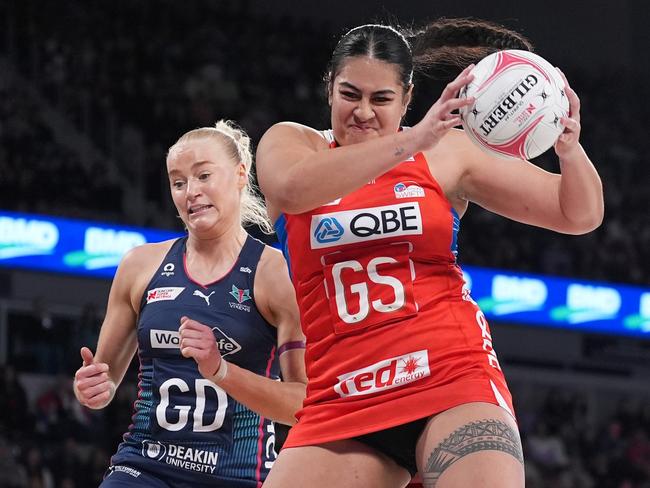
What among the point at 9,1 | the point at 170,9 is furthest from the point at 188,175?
the point at 170,9

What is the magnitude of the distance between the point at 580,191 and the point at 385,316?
0.67m

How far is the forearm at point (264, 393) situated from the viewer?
3631 mm

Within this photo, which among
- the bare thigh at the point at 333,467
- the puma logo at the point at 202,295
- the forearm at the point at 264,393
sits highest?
the puma logo at the point at 202,295

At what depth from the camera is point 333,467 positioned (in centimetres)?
308

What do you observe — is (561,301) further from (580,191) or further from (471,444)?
(471,444)

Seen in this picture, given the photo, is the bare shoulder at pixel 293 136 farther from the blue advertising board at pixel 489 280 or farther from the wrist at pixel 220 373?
the blue advertising board at pixel 489 280

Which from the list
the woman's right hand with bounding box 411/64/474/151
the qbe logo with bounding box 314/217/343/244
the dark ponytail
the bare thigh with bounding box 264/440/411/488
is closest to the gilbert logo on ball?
the woman's right hand with bounding box 411/64/474/151

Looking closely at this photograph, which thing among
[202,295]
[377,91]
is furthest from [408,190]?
[202,295]

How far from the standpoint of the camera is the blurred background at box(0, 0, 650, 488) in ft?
41.1

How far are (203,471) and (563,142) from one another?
5.55ft

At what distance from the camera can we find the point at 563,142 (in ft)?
10.1

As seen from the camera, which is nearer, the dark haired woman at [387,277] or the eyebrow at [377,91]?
the dark haired woman at [387,277]

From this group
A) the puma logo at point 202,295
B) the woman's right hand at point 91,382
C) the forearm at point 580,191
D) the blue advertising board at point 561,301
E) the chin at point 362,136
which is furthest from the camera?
the blue advertising board at point 561,301

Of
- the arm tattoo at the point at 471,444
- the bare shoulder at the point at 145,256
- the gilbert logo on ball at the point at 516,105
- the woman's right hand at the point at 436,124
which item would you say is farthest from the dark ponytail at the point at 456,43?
the arm tattoo at the point at 471,444
